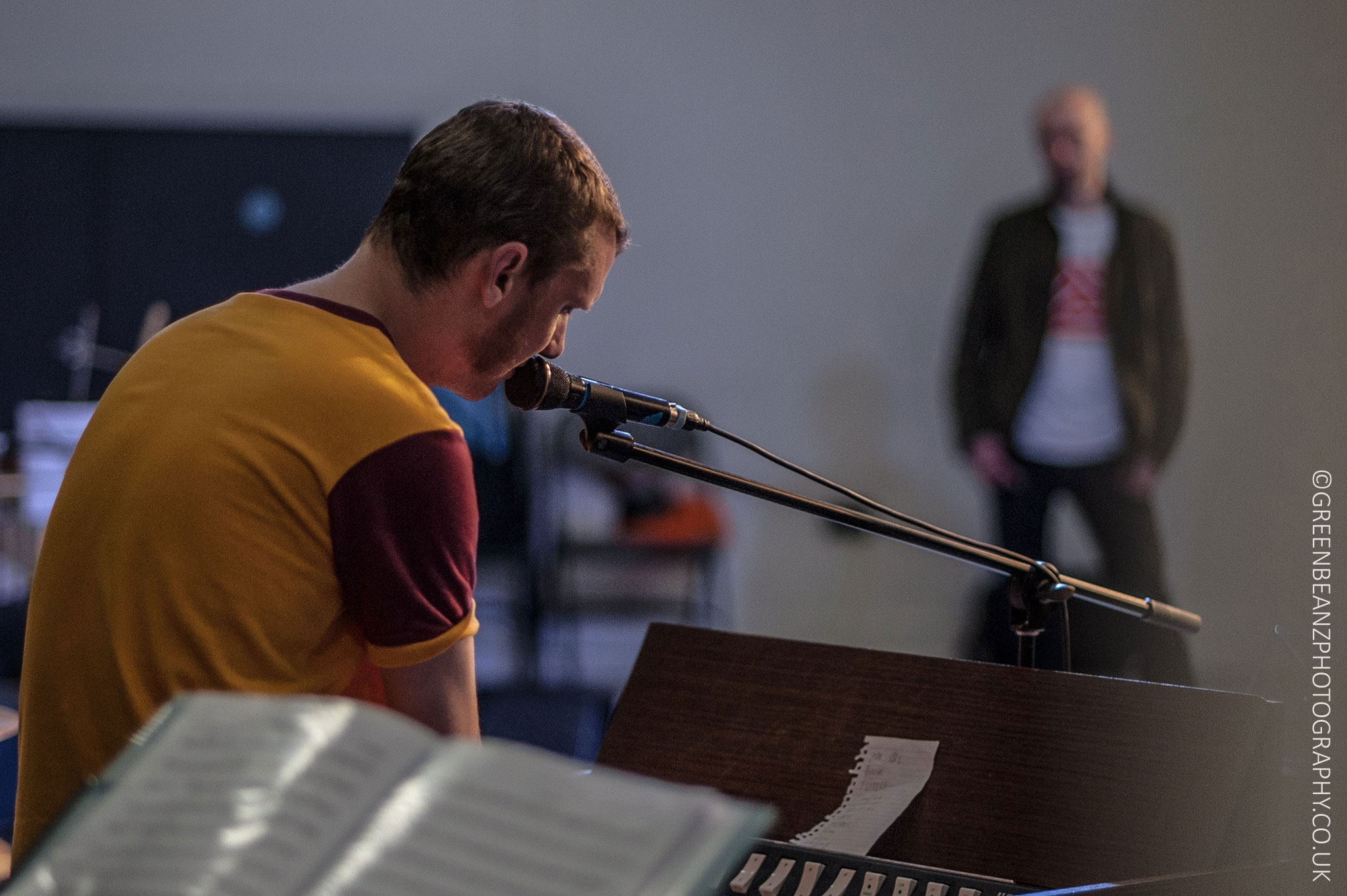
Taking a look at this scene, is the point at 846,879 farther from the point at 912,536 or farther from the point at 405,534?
the point at 405,534

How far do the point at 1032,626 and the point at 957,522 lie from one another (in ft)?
10.7

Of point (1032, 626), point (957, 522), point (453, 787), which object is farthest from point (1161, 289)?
point (453, 787)

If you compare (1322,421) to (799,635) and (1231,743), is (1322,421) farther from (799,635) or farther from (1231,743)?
(799,635)

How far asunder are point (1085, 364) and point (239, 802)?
311 cm

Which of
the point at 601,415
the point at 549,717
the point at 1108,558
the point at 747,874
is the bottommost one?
the point at 549,717

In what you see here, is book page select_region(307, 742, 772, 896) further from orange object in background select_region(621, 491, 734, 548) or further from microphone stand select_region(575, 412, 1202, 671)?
orange object in background select_region(621, 491, 734, 548)

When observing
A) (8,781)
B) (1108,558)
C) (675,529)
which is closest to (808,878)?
(8,781)

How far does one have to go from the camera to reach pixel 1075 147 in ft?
10.5

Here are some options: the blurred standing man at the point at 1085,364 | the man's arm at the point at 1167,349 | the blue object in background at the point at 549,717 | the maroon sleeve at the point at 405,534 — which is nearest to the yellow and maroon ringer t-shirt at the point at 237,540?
the maroon sleeve at the point at 405,534

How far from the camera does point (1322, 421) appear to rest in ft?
5.83

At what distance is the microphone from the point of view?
3.40ft

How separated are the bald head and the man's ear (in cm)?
254

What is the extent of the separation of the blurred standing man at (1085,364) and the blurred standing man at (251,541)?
260 cm

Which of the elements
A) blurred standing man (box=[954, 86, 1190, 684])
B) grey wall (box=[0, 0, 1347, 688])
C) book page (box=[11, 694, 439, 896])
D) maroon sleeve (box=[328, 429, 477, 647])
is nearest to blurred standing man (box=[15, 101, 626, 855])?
maroon sleeve (box=[328, 429, 477, 647])
